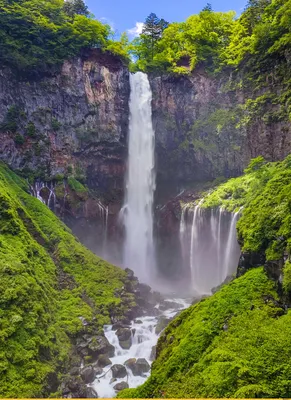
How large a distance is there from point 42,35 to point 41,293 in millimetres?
25928

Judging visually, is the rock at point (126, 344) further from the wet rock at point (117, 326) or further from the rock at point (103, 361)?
the rock at point (103, 361)

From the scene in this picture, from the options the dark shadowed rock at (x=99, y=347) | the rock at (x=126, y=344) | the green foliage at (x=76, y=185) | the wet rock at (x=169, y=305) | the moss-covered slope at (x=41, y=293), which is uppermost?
the green foliage at (x=76, y=185)

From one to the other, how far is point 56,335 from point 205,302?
28.7 feet

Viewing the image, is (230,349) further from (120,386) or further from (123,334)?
(123,334)

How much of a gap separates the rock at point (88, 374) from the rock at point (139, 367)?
1.82 meters

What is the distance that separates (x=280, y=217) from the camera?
37.2 feet

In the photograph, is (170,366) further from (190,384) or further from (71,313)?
(71,313)

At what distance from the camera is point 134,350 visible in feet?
57.7

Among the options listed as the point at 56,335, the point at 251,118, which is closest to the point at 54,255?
the point at 56,335

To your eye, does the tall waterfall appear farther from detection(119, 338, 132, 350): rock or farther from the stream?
detection(119, 338, 132, 350): rock

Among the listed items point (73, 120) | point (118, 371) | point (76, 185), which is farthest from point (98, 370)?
point (73, 120)

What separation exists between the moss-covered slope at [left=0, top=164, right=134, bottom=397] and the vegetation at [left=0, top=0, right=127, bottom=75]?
34.6 ft

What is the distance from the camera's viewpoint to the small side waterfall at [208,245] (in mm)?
26153

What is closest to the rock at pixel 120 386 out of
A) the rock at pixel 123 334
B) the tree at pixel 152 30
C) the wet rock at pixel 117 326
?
the rock at pixel 123 334
